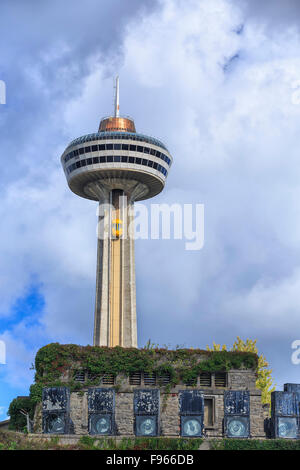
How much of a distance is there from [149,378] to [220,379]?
6.66 meters

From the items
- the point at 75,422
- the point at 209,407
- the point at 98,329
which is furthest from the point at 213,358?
the point at 98,329

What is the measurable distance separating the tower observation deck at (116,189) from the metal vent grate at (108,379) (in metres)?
35.7

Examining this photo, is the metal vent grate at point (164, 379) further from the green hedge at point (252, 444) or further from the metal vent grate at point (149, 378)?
the green hedge at point (252, 444)

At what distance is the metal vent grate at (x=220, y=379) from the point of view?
6431 centimetres

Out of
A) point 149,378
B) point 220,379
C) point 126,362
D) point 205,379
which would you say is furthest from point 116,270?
point 220,379

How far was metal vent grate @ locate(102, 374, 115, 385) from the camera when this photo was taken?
64562 mm

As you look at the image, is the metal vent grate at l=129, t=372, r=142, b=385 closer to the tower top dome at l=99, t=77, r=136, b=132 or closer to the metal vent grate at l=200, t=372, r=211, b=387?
the metal vent grate at l=200, t=372, r=211, b=387

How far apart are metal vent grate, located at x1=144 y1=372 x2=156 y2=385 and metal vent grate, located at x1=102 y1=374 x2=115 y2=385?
306 centimetres

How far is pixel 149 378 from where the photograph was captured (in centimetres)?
6456

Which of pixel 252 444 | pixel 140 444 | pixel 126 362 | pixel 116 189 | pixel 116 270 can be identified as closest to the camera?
pixel 140 444

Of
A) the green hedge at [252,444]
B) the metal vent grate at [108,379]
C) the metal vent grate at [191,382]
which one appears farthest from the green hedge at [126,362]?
the green hedge at [252,444]

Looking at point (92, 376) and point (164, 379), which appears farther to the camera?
point (92, 376)

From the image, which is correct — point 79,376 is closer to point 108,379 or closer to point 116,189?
point 108,379

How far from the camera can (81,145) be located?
10238 cm
